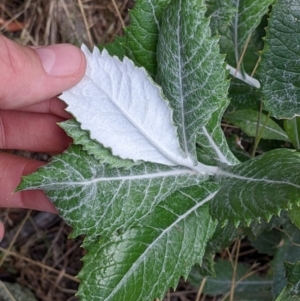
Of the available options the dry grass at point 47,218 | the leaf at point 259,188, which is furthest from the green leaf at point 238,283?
the leaf at point 259,188

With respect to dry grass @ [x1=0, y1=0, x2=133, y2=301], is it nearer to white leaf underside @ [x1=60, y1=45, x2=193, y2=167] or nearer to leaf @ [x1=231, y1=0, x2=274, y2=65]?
leaf @ [x1=231, y1=0, x2=274, y2=65]

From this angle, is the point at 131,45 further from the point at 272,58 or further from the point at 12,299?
the point at 12,299

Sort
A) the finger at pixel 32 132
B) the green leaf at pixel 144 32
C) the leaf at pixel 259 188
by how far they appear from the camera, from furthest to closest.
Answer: the finger at pixel 32 132
the green leaf at pixel 144 32
the leaf at pixel 259 188

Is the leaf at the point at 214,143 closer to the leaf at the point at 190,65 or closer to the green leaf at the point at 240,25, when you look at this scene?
the leaf at the point at 190,65

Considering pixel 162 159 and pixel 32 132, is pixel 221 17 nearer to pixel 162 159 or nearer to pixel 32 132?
pixel 162 159

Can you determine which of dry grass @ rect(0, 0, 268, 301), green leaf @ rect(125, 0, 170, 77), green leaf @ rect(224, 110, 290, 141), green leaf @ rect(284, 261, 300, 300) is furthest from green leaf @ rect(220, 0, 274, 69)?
dry grass @ rect(0, 0, 268, 301)

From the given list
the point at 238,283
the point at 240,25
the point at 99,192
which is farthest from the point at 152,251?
the point at 238,283
